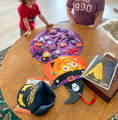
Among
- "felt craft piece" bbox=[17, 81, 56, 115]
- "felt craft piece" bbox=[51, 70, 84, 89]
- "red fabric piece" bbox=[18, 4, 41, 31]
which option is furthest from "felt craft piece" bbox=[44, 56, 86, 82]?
"red fabric piece" bbox=[18, 4, 41, 31]

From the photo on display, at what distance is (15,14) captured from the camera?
2822 millimetres

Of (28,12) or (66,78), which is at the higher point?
(28,12)

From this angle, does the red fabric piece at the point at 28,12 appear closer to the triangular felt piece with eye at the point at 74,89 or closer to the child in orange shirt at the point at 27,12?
the child in orange shirt at the point at 27,12

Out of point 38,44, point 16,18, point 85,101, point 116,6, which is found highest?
point 38,44

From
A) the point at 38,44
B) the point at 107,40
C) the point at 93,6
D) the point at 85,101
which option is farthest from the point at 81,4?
the point at 85,101

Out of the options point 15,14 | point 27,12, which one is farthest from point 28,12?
point 15,14

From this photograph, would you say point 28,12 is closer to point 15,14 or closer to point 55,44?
point 55,44

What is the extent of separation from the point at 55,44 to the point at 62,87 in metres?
0.38

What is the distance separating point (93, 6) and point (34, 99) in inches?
39.9

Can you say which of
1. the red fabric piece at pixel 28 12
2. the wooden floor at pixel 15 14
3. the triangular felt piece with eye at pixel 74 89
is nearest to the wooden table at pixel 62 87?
the triangular felt piece with eye at pixel 74 89

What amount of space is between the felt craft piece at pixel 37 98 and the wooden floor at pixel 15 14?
1.28 meters

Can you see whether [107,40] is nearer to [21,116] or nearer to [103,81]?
[103,81]

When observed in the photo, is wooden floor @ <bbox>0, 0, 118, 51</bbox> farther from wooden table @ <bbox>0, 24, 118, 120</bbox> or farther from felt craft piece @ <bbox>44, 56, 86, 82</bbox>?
felt craft piece @ <bbox>44, 56, 86, 82</bbox>

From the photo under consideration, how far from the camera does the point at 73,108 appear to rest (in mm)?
1021
